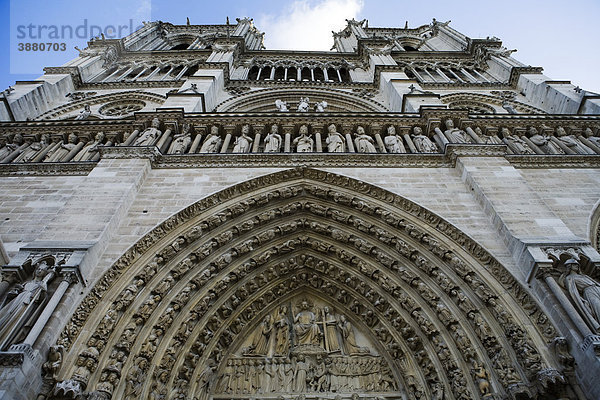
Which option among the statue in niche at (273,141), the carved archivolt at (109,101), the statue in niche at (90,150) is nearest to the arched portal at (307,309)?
the statue in niche at (273,141)

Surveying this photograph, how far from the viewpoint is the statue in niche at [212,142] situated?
8518 mm

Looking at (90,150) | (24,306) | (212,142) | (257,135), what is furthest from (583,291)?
(90,150)

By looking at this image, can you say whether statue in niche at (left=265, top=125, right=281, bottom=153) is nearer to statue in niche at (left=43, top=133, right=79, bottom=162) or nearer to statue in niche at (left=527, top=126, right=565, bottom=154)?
statue in niche at (left=43, top=133, right=79, bottom=162)

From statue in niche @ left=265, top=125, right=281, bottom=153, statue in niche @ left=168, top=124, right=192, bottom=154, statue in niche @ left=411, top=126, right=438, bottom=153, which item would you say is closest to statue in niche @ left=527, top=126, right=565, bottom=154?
statue in niche @ left=411, top=126, right=438, bottom=153

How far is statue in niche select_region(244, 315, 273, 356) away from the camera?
6.60m

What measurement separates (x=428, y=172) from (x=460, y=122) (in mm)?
2409

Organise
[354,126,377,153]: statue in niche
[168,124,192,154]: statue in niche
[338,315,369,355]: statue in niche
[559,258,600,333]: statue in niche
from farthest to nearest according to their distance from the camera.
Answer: [354,126,377,153]: statue in niche < [168,124,192,154]: statue in niche < [338,315,369,355]: statue in niche < [559,258,600,333]: statue in niche

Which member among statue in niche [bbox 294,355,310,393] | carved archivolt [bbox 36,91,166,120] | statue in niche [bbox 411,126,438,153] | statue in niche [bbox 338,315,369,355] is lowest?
statue in niche [bbox 294,355,310,393]

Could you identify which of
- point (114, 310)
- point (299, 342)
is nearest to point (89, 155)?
point (114, 310)

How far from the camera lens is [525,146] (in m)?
8.96

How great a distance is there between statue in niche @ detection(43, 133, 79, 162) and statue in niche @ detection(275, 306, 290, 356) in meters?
5.67

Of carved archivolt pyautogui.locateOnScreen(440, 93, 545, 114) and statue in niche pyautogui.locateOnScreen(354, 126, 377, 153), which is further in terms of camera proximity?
carved archivolt pyautogui.locateOnScreen(440, 93, 545, 114)

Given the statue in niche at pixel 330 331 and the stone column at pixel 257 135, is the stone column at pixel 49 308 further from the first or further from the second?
the stone column at pixel 257 135

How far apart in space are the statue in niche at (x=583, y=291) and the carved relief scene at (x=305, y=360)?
2696mm
